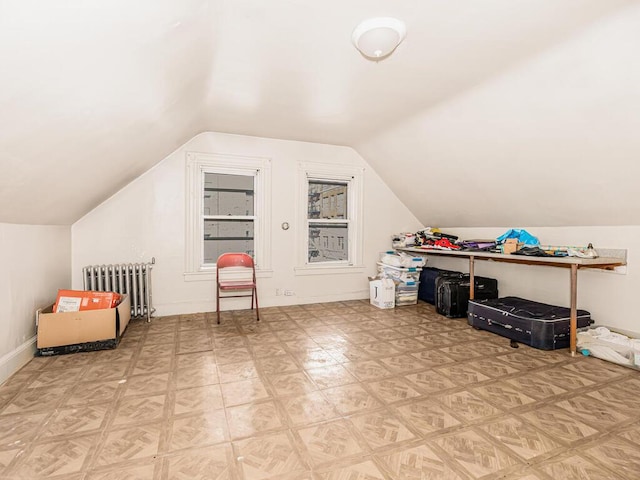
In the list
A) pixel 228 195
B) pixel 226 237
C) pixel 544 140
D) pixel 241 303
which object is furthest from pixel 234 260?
pixel 544 140

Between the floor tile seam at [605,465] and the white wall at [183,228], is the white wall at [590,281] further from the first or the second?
the floor tile seam at [605,465]

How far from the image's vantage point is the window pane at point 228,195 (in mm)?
4621

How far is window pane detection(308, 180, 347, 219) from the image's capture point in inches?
197

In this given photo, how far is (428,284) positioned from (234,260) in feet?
8.89

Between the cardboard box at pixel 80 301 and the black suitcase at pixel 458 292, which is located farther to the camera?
the black suitcase at pixel 458 292

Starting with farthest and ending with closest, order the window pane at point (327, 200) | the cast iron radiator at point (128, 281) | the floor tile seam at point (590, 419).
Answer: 1. the window pane at point (327, 200)
2. the cast iron radiator at point (128, 281)
3. the floor tile seam at point (590, 419)

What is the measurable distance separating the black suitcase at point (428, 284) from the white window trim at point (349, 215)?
887 mm

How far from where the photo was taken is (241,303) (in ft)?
14.2

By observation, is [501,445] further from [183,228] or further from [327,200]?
[327,200]

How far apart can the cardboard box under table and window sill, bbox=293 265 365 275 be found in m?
2.29

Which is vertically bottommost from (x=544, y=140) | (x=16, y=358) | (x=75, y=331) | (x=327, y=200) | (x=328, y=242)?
(x=16, y=358)

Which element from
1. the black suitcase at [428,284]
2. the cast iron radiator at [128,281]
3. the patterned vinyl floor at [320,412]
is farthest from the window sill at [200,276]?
the black suitcase at [428,284]

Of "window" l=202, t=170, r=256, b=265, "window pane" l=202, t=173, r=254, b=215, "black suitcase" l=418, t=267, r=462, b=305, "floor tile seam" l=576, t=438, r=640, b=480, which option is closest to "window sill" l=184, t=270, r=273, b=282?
"window" l=202, t=170, r=256, b=265

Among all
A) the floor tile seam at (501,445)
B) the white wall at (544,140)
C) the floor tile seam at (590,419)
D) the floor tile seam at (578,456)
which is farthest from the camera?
the white wall at (544,140)
